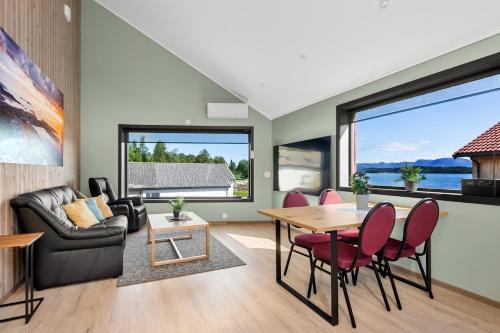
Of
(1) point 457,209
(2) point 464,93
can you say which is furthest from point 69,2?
(1) point 457,209

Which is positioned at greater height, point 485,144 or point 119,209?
point 485,144

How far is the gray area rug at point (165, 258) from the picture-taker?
9.70 feet

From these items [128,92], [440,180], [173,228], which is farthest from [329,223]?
[128,92]

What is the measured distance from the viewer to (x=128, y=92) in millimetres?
5527

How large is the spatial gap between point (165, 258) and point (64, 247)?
1204mm

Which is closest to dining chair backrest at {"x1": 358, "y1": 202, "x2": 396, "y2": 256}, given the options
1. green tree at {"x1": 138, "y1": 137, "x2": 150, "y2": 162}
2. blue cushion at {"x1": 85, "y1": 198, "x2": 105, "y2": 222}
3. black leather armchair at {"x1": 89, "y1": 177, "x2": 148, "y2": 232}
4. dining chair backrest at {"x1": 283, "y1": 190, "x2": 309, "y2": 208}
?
dining chair backrest at {"x1": 283, "y1": 190, "x2": 309, "y2": 208}

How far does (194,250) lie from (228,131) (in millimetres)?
2964

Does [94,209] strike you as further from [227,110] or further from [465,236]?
[465,236]

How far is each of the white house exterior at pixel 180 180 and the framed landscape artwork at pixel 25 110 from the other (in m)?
2.14

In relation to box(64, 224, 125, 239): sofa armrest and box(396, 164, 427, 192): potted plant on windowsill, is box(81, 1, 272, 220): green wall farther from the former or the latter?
box(396, 164, 427, 192): potted plant on windowsill

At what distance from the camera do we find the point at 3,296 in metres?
2.38

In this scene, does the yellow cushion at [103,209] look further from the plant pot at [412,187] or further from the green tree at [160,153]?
the plant pot at [412,187]

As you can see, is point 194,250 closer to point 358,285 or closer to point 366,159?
point 358,285

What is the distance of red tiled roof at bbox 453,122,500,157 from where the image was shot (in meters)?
2.52
